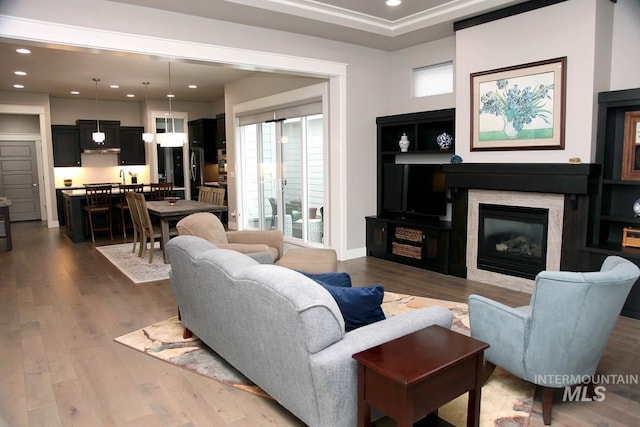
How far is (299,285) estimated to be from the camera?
6.98ft

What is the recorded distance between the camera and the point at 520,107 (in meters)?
4.71

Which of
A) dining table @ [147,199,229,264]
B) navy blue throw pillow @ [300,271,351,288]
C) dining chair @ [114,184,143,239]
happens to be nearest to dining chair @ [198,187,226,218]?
dining table @ [147,199,229,264]

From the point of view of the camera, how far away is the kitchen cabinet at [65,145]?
10602 mm

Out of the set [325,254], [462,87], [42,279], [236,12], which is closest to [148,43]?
[236,12]

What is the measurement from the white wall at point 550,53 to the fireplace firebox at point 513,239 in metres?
0.58

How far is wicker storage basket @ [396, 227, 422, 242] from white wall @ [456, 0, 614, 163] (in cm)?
122

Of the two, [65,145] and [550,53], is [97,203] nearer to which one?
[65,145]

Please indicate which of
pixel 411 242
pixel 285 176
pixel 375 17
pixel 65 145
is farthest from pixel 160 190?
pixel 375 17

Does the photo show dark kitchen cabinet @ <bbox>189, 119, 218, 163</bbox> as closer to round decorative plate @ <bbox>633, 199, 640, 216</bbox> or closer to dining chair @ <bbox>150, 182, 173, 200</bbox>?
dining chair @ <bbox>150, 182, 173, 200</bbox>

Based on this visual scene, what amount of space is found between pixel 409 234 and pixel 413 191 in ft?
2.01

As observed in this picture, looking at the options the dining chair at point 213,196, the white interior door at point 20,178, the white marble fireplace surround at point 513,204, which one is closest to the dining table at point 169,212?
the dining chair at point 213,196

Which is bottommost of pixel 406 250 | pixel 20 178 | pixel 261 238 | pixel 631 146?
pixel 406 250

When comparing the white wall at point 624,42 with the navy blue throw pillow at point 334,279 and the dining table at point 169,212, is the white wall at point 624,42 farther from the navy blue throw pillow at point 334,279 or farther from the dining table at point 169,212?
the dining table at point 169,212

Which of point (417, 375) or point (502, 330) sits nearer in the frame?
point (417, 375)
